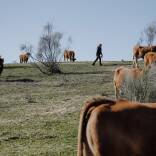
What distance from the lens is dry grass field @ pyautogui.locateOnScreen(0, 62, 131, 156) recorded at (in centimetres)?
1280

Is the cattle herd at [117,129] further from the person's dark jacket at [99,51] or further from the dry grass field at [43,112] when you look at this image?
the person's dark jacket at [99,51]

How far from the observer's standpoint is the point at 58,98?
72.4 ft

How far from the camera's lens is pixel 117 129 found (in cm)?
736

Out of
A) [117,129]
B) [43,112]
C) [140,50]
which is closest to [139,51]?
[140,50]

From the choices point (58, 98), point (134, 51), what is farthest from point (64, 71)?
point (58, 98)

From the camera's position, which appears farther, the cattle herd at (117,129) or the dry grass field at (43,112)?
the dry grass field at (43,112)

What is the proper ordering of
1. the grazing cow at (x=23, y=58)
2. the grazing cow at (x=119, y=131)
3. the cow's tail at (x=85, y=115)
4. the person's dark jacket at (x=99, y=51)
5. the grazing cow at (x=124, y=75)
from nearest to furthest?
the grazing cow at (x=119, y=131) < the cow's tail at (x=85, y=115) < the grazing cow at (x=124, y=75) < the person's dark jacket at (x=99, y=51) < the grazing cow at (x=23, y=58)

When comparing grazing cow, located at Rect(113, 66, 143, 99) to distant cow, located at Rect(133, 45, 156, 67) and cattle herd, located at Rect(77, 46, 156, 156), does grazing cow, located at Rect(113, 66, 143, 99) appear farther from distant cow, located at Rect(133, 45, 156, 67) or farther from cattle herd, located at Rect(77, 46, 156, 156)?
distant cow, located at Rect(133, 45, 156, 67)

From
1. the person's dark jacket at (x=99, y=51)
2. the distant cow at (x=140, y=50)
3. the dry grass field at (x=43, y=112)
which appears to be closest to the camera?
the dry grass field at (x=43, y=112)

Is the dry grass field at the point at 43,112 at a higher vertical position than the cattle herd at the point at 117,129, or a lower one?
lower

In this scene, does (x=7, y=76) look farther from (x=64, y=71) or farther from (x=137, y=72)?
(x=137, y=72)

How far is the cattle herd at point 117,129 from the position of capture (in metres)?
7.27

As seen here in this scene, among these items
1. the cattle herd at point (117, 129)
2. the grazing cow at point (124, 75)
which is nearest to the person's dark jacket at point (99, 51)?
the grazing cow at point (124, 75)

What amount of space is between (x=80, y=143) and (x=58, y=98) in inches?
569
